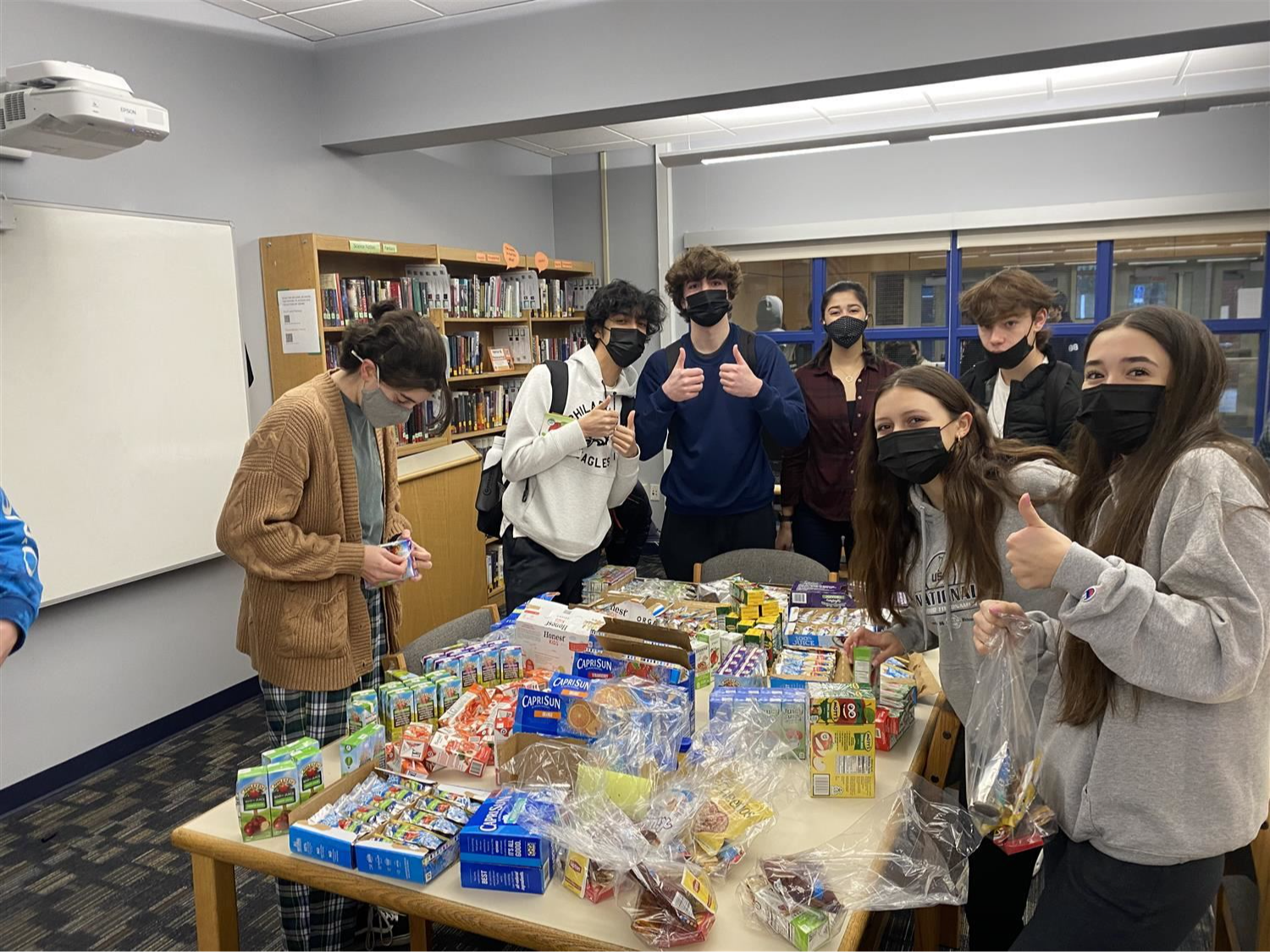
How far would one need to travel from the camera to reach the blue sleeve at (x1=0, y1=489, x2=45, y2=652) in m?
1.40

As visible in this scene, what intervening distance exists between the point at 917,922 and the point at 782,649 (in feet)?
2.37

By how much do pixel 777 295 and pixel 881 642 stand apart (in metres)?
5.29

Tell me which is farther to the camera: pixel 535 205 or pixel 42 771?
pixel 535 205

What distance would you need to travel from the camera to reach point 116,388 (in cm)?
351

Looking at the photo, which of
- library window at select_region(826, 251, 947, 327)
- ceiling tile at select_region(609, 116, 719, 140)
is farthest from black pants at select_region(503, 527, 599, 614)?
library window at select_region(826, 251, 947, 327)

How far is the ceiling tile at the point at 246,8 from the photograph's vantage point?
3791 mm

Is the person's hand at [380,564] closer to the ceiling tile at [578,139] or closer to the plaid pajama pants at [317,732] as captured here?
the plaid pajama pants at [317,732]

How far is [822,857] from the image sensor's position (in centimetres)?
143

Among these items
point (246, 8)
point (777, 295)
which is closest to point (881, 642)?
point (246, 8)

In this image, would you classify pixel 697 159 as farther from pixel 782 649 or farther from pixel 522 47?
pixel 782 649

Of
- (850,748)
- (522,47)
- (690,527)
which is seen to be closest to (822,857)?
(850,748)

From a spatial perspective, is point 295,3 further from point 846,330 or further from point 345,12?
point 846,330

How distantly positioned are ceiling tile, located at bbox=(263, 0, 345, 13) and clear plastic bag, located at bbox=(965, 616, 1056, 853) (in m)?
3.92

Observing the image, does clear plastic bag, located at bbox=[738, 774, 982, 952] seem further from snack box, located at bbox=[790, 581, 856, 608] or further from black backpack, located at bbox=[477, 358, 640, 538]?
black backpack, located at bbox=[477, 358, 640, 538]
